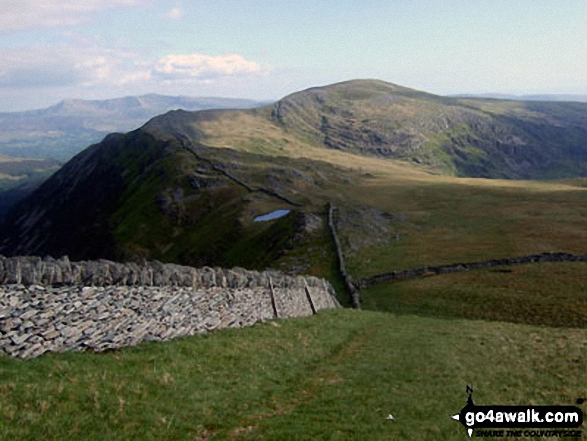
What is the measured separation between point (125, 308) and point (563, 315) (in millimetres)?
37499

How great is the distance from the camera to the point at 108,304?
2252 centimetres

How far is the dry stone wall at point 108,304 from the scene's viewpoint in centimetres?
1868

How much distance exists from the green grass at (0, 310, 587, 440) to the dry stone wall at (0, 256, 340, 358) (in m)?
1.16

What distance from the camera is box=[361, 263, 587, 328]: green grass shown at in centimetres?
4359

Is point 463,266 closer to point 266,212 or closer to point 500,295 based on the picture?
point 500,295

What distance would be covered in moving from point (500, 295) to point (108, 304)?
131 ft

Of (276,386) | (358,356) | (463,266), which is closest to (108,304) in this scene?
(276,386)

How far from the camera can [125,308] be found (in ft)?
75.2

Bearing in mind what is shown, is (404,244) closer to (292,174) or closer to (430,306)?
(430,306)

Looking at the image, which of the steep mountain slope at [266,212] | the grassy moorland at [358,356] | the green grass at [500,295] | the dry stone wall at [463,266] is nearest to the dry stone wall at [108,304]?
the grassy moorland at [358,356]

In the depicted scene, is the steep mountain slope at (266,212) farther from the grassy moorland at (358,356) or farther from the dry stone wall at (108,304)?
the dry stone wall at (108,304)

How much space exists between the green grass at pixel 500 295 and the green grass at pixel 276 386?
1332cm

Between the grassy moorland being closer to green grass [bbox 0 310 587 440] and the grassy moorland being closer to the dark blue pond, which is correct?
green grass [bbox 0 310 587 440]

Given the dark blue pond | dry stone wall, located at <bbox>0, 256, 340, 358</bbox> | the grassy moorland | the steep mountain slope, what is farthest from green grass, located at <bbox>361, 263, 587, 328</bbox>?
the dark blue pond
